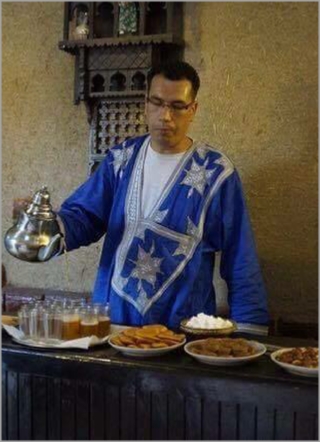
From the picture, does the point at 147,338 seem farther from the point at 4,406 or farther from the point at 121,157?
the point at 121,157

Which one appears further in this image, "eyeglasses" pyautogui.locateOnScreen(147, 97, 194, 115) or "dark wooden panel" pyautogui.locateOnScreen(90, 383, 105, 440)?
"eyeglasses" pyautogui.locateOnScreen(147, 97, 194, 115)

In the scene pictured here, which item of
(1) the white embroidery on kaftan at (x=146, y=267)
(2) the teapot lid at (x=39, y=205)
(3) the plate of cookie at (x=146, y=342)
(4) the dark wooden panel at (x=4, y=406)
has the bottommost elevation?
(4) the dark wooden panel at (x=4, y=406)

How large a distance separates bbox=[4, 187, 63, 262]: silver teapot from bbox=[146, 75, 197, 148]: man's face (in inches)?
23.2

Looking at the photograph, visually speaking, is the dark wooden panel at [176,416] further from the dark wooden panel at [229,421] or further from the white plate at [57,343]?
the white plate at [57,343]

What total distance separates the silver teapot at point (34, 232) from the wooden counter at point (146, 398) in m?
0.28

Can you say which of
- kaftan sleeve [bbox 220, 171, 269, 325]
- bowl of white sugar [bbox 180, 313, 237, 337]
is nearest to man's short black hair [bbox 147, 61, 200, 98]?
kaftan sleeve [bbox 220, 171, 269, 325]

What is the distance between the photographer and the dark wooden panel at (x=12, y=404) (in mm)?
1772

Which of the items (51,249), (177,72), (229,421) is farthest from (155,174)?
(229,421)

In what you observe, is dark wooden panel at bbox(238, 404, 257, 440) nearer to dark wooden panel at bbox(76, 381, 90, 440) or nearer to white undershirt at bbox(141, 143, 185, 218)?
dark wooden panel at bbox(76, 381, 90, 440)

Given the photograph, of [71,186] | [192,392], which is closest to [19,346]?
[192,392]

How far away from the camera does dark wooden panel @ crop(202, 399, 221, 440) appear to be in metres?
1.55

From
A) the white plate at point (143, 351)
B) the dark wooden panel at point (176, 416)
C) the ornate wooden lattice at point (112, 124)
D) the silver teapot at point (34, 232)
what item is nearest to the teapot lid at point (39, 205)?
the silver teapot at point (34, 232)

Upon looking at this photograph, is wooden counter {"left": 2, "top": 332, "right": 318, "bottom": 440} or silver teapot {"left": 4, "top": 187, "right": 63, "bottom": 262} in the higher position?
silver teapot {"left": 4, "top": 187, "right": 63, "bottom": 262}

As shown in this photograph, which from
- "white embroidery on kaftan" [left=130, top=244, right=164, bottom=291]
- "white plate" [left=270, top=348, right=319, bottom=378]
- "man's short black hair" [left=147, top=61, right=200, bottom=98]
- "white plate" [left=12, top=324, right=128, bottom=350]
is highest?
"man's short black hair" [left=147, top=61, right=200, bottom=98]
